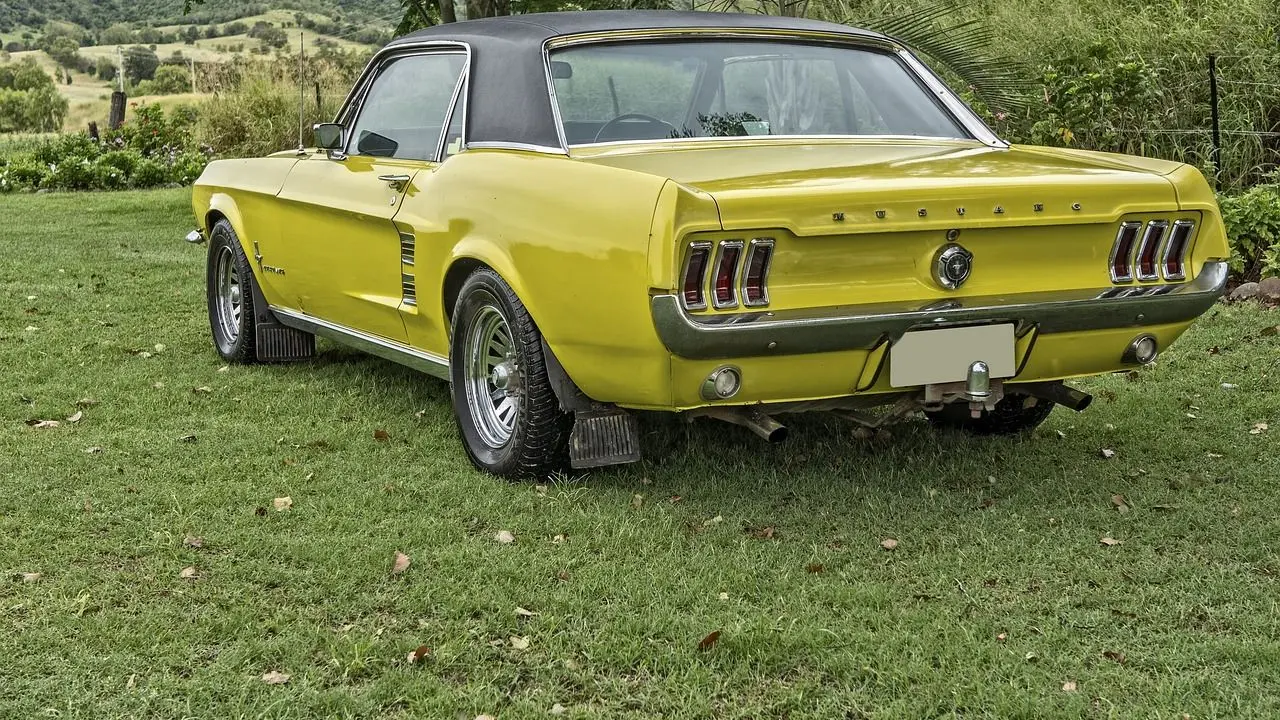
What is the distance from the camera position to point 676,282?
3.93 metres

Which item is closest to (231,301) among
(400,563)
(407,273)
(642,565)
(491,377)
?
(407,273)

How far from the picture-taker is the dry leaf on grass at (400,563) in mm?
4121

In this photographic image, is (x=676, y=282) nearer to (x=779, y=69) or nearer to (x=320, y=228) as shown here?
(x=779, y=69)

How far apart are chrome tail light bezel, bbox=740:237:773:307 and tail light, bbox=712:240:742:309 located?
0.03m

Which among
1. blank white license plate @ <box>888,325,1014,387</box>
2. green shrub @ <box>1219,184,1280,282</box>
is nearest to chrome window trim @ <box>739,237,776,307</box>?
blank white license plate @ <box>888,325,1014,387</box>

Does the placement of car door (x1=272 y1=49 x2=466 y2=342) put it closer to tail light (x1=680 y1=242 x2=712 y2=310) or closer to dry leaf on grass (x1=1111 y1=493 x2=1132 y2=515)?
tail light (x1=680 y1=242 x2=712 y2=310)

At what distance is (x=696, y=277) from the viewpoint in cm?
400

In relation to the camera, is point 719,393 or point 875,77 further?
point 875,77

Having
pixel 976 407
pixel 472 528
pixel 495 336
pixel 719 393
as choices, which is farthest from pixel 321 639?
pixel 976 407

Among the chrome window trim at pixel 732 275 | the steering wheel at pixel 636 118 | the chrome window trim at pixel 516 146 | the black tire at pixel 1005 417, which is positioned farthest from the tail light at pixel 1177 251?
the chrome window trim at pixel 516 146

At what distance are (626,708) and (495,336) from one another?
206 cm

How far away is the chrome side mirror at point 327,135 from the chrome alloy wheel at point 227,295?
1.43 m

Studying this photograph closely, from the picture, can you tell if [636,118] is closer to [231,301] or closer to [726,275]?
[726,275]

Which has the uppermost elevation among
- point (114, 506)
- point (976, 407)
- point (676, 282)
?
point (676, 282)
